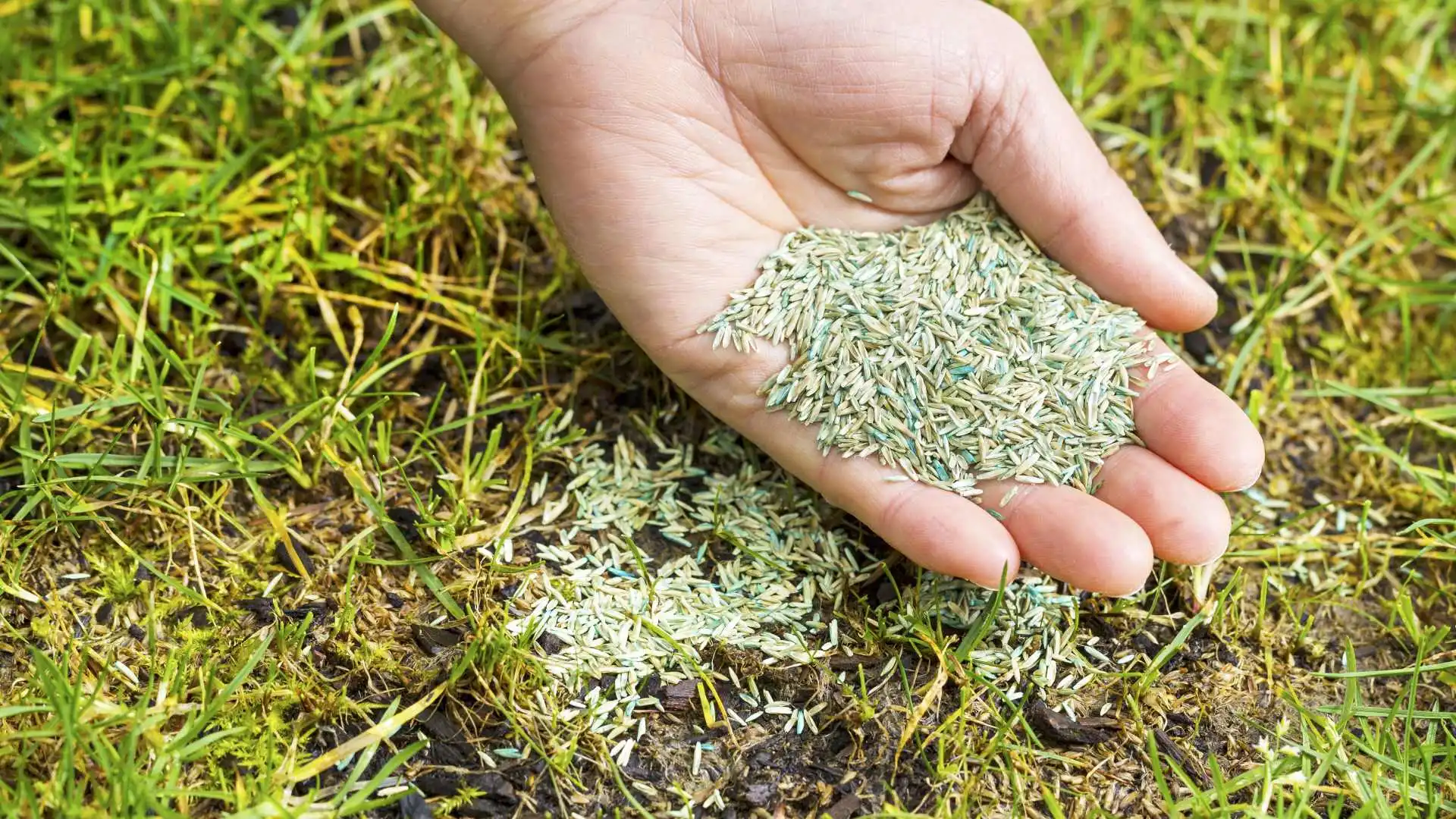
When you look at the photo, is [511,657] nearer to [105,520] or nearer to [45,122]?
[105,520]

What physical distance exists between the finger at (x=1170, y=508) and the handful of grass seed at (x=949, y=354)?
93 millimetres

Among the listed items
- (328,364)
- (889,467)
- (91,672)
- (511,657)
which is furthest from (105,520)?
(889,467)

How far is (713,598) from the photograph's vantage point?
9.77ft

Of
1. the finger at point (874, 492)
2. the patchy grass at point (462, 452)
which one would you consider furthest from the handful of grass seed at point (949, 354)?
the patchy grass at point (462, 452)

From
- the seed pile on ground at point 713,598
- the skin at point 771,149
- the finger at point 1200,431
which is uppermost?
the skin at point 771,149

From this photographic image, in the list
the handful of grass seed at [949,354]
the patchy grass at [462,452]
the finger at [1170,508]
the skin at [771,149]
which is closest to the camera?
the patchy grass at [462,452]

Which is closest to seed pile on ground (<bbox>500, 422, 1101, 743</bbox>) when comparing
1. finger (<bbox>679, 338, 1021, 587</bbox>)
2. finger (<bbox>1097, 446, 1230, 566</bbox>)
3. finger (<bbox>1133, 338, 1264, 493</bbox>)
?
finger (<bbox>679, 338, 1021, 587</bbox>)

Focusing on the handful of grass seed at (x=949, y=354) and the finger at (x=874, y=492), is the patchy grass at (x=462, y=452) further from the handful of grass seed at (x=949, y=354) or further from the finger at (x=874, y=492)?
the handful of grass seed at (x=949, y=354)

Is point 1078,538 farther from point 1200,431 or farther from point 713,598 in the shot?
point 713,598

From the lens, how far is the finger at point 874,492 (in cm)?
271

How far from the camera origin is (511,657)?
8.97 ft

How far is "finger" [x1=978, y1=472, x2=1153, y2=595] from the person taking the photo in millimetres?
2656

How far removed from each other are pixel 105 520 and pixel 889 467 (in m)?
2.12

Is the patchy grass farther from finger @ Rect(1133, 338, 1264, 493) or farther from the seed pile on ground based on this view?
finger @ Rect(1133, 338, 1264, 493)
